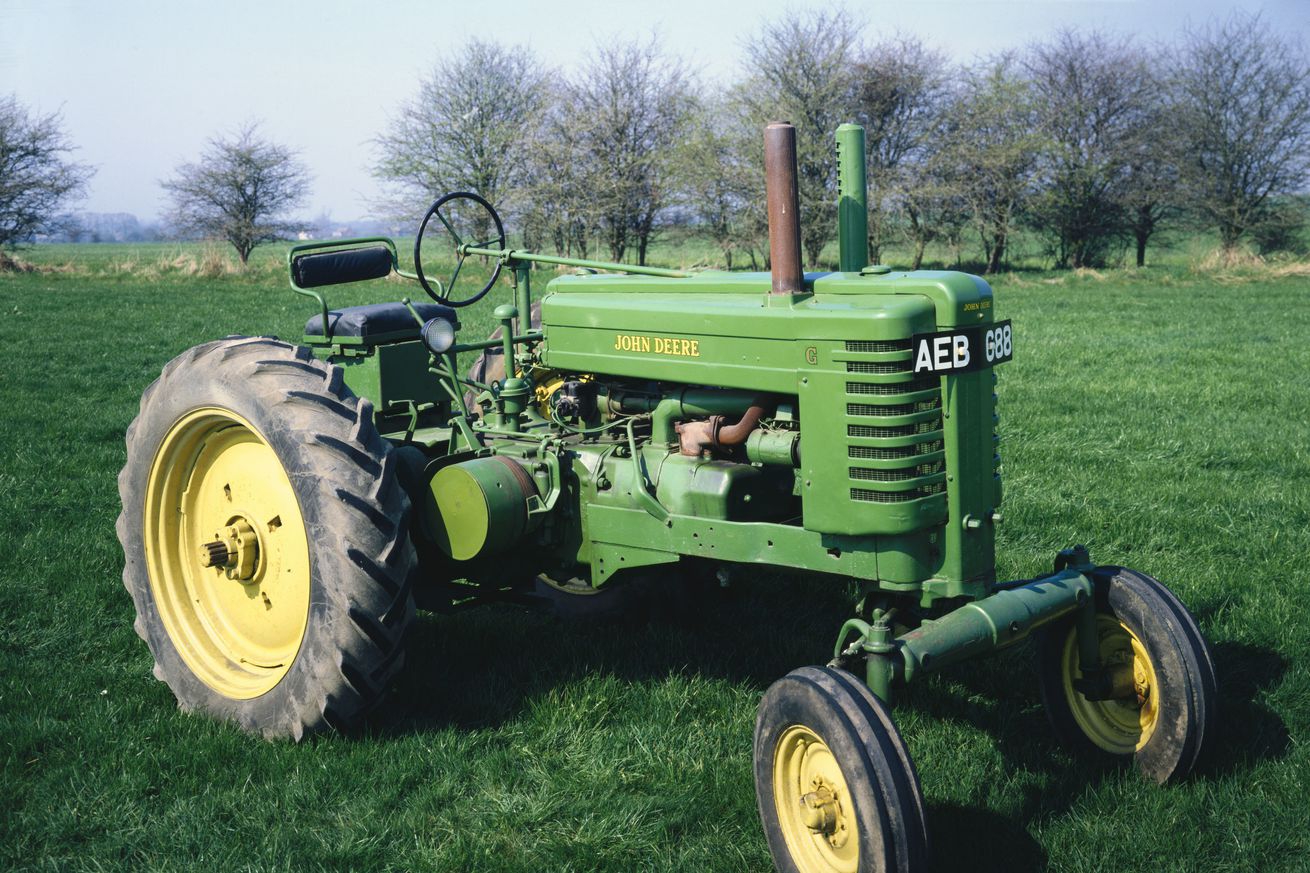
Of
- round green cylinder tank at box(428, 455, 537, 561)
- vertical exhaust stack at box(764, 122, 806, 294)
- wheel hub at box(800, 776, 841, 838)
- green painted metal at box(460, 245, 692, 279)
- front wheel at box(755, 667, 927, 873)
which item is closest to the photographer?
front wheel at box(755, 667, 927, 873)

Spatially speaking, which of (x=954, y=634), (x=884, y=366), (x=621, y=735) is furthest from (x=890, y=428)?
(x=621, y=735)

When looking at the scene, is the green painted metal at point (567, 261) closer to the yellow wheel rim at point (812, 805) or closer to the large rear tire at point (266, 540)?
the large rear tire at point (266, 540)

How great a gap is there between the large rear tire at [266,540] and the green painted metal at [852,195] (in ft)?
5.59

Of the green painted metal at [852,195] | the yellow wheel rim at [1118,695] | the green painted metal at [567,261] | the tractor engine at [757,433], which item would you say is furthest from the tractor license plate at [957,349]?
the green painted metal at [567,261]

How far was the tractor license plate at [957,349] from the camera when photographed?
130 inches

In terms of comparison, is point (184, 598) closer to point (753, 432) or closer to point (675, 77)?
point (753, 432)

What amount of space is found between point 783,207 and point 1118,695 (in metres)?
1.96

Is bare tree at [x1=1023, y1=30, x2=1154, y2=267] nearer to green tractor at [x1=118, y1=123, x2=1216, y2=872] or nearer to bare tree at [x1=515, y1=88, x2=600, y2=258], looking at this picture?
bare tree at [x1=515, y1=88, x2=600, y2=258]

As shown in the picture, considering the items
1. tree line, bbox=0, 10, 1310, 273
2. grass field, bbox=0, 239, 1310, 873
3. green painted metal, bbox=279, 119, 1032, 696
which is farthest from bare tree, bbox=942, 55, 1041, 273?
green painted metal, bbox=279, 119, 1032, 696

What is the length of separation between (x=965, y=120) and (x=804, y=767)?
35888 mm

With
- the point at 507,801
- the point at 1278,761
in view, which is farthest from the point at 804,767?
the point at 1278,761

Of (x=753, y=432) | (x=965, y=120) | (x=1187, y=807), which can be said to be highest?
(x=965, y=120)

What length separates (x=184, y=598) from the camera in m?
4.47

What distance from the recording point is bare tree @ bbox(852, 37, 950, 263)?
1366 inches
